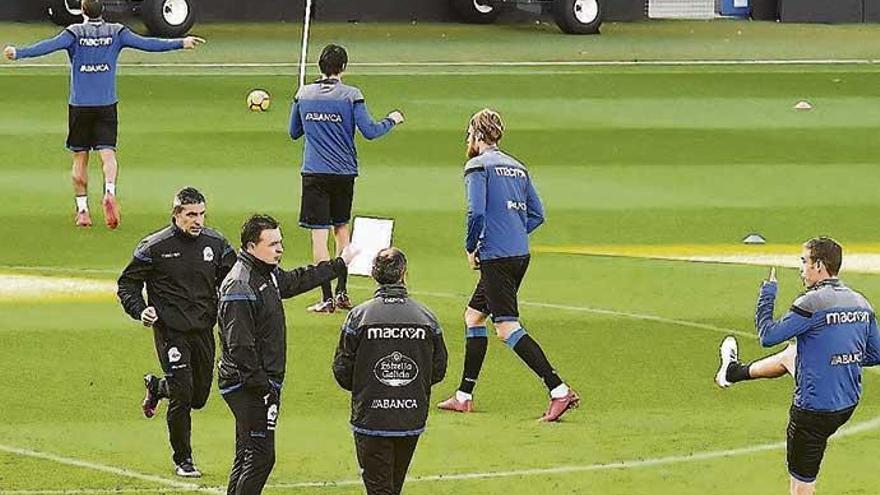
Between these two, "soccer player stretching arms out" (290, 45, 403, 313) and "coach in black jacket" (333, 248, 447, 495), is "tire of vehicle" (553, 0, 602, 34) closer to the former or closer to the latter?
"soccer player stretching arms out" (290, 45, 403, 313)

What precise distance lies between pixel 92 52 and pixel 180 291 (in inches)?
331

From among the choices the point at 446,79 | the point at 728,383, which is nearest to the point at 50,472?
the point at 728,383

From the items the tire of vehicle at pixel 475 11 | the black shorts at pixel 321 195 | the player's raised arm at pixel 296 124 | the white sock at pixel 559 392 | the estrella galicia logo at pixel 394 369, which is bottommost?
the white sock at pixel 559 392

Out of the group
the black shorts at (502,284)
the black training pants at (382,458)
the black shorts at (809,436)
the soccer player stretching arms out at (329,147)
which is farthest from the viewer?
the soccer player stretching arms out at (329,147)

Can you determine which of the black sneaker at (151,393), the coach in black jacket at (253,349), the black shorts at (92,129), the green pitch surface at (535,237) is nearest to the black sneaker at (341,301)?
the green pitch surface at (535,237)

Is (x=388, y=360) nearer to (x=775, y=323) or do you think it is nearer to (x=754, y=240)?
(x=775, y=323)

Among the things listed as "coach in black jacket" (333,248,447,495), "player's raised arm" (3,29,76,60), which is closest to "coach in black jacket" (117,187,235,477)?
"coach in black jacket" (333,248,447,495)

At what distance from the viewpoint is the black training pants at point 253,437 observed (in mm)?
11406

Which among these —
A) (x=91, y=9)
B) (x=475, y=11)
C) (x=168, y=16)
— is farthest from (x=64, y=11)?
(x=91, y=9)

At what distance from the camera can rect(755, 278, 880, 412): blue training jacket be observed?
452 inches

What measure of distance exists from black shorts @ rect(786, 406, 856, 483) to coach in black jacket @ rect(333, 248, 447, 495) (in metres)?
2.14

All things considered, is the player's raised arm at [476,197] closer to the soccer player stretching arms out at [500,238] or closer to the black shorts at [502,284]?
the soccer player stretching arms out at [500,238]

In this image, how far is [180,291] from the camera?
12570 millimetres

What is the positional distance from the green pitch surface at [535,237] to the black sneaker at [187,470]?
0.49 feet
